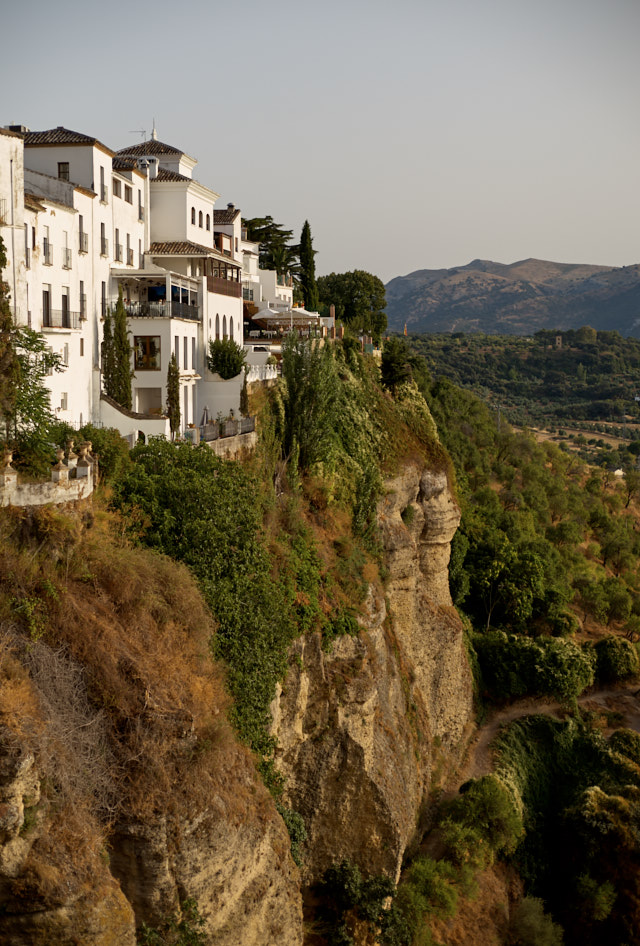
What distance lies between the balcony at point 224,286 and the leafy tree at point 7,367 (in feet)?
54.2

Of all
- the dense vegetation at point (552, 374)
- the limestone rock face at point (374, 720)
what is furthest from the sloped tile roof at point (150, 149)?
the dense vegetation at point (552, 374)

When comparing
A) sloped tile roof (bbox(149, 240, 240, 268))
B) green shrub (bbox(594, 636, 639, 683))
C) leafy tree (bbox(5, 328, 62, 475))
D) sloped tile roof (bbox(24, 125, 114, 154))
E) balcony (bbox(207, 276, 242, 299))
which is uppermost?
sloped tile roof (bbox(24, 125, 114, 154))

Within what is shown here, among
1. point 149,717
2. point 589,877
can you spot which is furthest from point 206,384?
point 589,877

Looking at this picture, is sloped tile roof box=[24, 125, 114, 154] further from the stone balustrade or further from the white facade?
the stone balustrade

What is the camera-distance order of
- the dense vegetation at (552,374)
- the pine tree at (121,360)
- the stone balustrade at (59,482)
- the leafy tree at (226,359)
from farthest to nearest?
the dense vegetation at (552,374), the leafy tree at (226,359), the pine tree at (121,360), the stone balustrade at (59,482)

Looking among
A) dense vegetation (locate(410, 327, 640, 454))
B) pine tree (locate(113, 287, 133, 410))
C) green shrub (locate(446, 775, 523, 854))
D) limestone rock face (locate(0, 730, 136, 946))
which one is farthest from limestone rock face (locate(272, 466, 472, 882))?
dense vegetation (locate(410, 327, 640, 454))

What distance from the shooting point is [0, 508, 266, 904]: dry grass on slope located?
15.5 metres

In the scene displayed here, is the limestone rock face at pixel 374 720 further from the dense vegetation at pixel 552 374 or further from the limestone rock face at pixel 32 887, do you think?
the dense vegetation at pixel 552 374

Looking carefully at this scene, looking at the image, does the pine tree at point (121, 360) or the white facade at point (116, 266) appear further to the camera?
the pine tree at point (121, 360)

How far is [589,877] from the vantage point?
33.9 meters

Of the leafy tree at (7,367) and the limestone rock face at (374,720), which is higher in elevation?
the leafy tree at (7,367)

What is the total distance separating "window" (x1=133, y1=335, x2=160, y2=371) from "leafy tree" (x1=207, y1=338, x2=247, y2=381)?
3092mm

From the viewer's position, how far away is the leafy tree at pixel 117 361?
3112cm

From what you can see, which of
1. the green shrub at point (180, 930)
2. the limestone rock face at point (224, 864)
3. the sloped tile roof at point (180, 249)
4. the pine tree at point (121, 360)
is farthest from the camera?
the sloped tile roof at point (180, 249)
